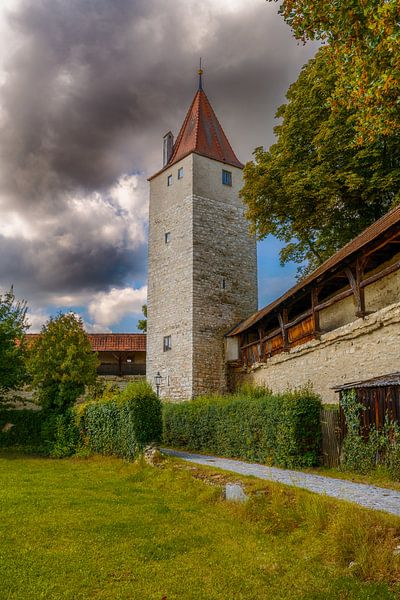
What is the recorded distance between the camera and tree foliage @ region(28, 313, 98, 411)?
16359 mm

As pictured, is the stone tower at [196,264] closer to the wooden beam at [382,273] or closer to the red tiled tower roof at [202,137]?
the red tiled tower roof at [202,137]

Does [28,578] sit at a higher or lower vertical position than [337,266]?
lower

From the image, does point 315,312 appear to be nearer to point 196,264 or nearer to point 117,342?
point 196,264

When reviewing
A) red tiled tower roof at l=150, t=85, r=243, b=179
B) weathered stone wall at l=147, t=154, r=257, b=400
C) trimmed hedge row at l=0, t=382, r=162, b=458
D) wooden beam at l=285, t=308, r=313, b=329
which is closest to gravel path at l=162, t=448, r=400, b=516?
trimmed hedge row at l=0, t=382, r=162, b=458

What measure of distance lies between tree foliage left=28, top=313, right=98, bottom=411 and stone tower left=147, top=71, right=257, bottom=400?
22.2ft

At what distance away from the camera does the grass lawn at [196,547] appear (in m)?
4.20

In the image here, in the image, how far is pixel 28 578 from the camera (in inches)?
174

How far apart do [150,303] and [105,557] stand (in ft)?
68.8

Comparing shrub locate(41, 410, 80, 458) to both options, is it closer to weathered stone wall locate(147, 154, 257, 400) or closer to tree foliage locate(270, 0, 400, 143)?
weathered stone wall locate(147, 154, 257, 400)

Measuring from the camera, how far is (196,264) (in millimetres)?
→ 23750

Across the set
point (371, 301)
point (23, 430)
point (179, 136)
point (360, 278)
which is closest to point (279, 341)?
point (371, 301)

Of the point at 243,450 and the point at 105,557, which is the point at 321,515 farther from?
the point at 243,450

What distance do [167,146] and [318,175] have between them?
43.9ft

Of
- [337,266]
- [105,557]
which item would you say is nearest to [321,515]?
[105,557]
